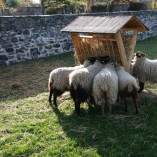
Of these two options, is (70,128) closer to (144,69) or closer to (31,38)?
(144,69)

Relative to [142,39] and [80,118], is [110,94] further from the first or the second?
[142,39]

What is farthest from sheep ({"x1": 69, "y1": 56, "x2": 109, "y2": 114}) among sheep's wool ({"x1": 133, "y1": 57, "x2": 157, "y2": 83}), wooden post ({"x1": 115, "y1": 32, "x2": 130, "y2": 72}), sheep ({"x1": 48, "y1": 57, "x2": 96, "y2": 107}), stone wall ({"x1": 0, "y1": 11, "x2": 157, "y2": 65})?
stone wall ({"x1": 0, "y1": 11, "x2": 157, "y2": 65})

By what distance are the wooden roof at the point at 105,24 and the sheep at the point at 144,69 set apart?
74 cm

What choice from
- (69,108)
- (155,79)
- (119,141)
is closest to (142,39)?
(155,79)

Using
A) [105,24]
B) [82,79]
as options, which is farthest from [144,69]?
[82,79]

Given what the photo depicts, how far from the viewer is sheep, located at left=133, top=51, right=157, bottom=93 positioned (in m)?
6.73

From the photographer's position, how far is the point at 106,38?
21.8ft

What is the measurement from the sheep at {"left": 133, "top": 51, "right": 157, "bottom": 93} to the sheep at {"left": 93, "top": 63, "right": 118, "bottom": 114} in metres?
1.39

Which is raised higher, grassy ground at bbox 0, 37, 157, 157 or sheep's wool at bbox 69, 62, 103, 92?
sheep's wool at bbox 69, 62, 103, 92

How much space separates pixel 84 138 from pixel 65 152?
0.51 meters

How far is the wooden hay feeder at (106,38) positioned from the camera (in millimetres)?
6285

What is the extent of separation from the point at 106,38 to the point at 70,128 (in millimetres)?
2415

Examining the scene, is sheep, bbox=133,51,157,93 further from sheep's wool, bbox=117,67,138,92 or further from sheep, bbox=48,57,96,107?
sheep, bbox=48,57,96,107

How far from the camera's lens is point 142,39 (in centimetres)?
1567
